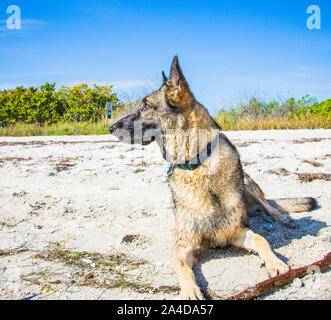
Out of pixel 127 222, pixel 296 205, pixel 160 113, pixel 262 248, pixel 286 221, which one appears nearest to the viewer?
pixel 262 248

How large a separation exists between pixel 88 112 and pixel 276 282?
85.2 ft

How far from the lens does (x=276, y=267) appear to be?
256cm

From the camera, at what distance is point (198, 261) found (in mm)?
2934

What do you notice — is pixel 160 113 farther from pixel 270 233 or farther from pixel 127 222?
pixel 270 233

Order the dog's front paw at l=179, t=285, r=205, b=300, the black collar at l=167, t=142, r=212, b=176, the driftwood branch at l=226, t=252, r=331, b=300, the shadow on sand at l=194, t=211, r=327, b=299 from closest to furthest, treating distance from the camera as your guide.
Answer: the driftwood branch at l=226, t=252, r=331, b=300
the dog's front paw at l=179, t=285, r=205, b=300
the shadow on sand at l=194, t=211, r=327, b=299
the black collar at l=167, t=142, r=212, b=176

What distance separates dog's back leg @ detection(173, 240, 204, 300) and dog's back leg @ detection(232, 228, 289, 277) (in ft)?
1.55

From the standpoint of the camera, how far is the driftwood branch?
216 centimetres

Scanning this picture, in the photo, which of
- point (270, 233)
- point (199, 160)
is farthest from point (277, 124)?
point (199, 160)

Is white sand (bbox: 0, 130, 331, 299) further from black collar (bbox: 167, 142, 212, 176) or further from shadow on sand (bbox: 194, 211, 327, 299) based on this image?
black collar (bbox: 167, 142, 212, 176)

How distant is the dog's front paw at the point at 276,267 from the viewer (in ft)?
8.30

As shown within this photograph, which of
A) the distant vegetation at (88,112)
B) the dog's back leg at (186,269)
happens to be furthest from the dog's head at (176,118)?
the distant vegetation at (88,112)

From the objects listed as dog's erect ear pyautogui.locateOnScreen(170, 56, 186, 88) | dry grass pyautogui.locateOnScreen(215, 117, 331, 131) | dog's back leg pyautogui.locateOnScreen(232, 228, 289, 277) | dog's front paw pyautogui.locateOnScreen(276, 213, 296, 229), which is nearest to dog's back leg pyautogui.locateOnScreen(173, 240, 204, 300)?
dog's back leg pyautogui.locateOnScreen(232, 228, 289, 277)
